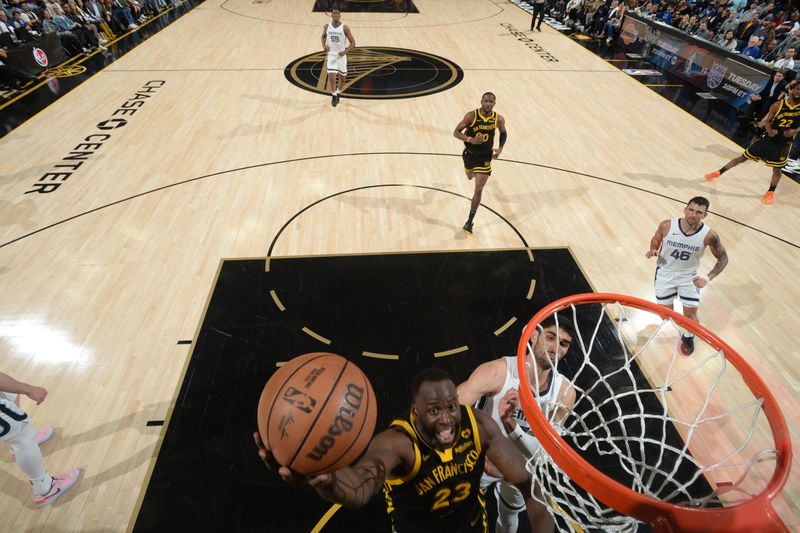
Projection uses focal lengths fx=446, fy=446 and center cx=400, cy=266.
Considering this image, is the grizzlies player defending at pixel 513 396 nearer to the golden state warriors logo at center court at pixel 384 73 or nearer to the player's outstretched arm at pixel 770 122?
the player's outstretched arm at pixel 770 122

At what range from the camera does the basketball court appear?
11.0 feet

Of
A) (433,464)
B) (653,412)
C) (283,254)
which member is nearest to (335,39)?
(283,254)

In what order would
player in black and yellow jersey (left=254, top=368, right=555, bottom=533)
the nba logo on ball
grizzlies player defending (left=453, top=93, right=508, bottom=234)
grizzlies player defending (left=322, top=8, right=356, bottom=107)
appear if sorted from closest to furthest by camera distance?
1. player in black and yellow jersey (left=254, top=368, right=555, bottom=533)
2. grizzlies player defending (left=453, top=93, right=508, bottom=234)
3. grizzlies player defending (left=322, top=8, right=356, bottom=107)
4. the nba logo on ball

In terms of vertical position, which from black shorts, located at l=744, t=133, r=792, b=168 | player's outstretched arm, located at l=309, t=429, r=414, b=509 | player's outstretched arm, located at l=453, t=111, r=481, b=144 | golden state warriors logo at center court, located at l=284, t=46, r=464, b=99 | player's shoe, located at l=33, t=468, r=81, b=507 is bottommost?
player's shoe, located at l=33, t=468, r=81, b=507

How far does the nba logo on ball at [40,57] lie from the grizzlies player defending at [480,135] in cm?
1016

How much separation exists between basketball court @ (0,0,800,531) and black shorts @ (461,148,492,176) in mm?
793

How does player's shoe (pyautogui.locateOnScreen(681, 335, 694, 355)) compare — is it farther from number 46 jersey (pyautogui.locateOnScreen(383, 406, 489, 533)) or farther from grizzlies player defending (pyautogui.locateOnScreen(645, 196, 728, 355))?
number 46 jersey (pyautogui.locateOnScreen(383, 406, 489, 533))

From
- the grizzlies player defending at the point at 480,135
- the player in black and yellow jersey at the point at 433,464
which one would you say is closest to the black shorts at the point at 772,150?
the grizzlies player defending at the point at 480,135

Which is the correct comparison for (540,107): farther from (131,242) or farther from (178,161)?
(131,242)

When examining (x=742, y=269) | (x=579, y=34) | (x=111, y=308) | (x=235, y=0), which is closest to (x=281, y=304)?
(x=111, y=308)

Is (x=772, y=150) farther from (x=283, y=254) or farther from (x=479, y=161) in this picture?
(x=283, y=254)

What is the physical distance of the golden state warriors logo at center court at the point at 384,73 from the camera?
9797 mm

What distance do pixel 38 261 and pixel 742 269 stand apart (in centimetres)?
811

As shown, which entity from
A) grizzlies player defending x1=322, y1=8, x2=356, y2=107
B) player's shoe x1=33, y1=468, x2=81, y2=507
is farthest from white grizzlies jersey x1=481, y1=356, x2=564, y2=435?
grizzlies player defending x1=322, y1=8, x2=356, y2=107
